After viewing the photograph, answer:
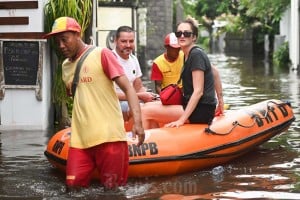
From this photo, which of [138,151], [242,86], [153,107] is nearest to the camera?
[138,151]

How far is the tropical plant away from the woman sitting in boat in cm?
290

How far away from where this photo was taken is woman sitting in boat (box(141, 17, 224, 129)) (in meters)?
7.54

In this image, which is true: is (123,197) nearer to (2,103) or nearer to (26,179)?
(26,179)

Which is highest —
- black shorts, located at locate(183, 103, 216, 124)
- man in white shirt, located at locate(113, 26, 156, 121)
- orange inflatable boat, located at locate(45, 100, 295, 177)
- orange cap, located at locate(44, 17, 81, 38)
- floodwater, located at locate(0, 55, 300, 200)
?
orange cap, located at locate(44, 17, 81, 38)

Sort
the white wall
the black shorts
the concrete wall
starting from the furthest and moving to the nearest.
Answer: the white wall, the concrete wall, the black shorts

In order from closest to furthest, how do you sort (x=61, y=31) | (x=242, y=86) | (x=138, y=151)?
(x=61, y=31) < (x=138, y=151) < (x=242, y=86)

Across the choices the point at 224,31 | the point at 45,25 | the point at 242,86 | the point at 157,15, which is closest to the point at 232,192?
the point at 45,25

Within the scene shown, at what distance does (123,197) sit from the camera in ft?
21.5

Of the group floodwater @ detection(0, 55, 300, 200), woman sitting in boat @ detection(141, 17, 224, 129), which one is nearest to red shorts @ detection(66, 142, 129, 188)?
floodwater @ detection(0, 55, 300, 200)

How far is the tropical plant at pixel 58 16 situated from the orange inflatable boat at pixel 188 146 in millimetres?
3148

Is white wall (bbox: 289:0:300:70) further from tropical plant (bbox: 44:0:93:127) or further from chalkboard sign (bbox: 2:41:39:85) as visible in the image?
chalkboard sign (bbox: 2:41:39:85)

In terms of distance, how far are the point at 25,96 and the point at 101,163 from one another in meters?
4.90

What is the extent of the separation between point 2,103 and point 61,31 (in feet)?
16.6

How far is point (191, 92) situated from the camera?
7.79m
